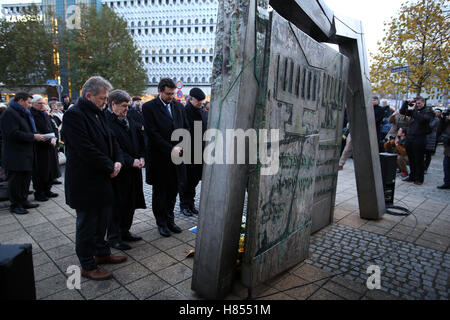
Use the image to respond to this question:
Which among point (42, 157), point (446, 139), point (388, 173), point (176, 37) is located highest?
point (176, 37)

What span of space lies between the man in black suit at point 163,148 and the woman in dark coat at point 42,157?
282cm

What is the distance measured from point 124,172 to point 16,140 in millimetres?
2629

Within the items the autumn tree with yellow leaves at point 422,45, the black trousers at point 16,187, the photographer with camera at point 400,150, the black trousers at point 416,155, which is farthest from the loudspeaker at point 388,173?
the autumn tree with yellow leaves at point 422,45

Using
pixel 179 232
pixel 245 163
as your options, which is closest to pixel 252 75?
pixel 245 163

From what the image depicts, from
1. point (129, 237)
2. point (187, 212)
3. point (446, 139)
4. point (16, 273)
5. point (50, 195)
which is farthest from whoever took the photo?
point (446, 139)

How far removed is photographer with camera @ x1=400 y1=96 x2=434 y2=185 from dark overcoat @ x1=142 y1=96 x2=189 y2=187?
20.2ft

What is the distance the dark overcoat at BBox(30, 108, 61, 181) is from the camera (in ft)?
17.5

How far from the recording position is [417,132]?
7371 mm

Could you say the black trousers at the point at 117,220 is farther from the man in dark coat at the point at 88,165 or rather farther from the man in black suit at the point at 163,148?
the man in dark coat at the point at 88,165

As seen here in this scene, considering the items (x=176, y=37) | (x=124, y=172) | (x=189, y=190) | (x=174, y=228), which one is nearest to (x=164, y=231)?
(x=174, y=228)

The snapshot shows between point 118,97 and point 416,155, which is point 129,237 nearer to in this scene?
point 118,97

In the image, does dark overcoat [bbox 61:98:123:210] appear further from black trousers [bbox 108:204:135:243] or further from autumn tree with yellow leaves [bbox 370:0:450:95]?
autumn tree with yellow leaves [bbox 370:0:450:95]

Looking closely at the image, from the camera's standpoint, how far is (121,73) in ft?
111

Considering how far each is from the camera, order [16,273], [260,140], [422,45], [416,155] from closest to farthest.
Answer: [16,273], [260,140], [416,155], [422,45]
